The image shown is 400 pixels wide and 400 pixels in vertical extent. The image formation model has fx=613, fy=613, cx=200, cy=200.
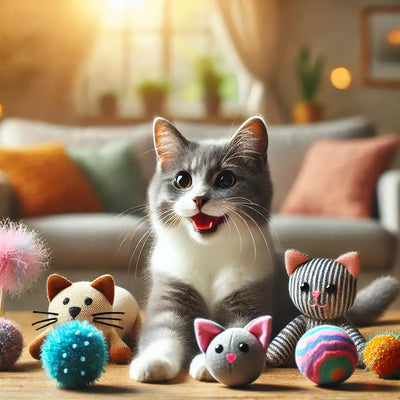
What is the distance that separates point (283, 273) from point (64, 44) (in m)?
3.79

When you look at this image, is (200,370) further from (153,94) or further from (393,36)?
(393,36)

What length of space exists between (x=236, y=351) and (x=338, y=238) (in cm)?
170

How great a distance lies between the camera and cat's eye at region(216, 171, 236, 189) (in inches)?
37.5

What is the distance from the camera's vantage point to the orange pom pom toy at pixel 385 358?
33.1 inches

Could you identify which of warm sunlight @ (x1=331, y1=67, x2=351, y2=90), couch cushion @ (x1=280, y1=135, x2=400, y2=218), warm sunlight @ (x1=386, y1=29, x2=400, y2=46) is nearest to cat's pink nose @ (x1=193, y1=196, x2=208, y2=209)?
couch cushion @ (x1=280, y1=135, x2=400, y2=218)

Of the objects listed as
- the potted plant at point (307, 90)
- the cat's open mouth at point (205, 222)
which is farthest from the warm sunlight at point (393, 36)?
the cat's open mouth at point (205, 222)

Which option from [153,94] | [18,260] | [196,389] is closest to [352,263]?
[196,389]

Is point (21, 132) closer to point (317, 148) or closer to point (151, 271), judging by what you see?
point (317, 148)

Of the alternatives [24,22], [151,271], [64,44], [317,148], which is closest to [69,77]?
[64,44]

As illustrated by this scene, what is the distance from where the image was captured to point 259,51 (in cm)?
447

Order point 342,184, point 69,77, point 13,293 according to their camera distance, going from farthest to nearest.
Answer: point 69,77 < point 342,184 < point 13,293

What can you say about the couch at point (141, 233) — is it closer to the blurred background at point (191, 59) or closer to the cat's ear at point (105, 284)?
the cat's ear at point (105, 284)

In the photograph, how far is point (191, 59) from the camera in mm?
4684

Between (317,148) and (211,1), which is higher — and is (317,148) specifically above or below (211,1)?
below
